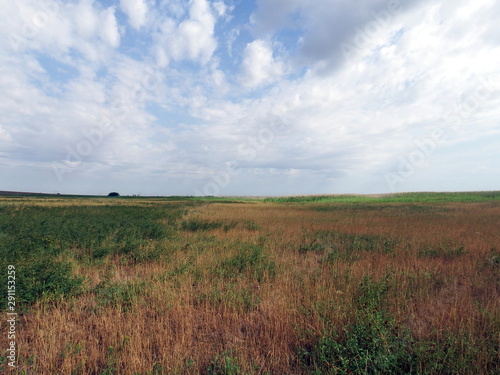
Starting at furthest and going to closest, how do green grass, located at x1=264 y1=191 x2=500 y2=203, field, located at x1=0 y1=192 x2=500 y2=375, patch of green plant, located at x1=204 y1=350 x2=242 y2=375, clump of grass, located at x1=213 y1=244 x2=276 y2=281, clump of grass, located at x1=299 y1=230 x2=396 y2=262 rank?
green grass, located at x1=264 y1=191 x2=500 y2=203 < clump of grass, located at x1=299 y1=230 x2=396 y2=262 < clump of grass, located at x1=213 y1=244 x2=276 y2=281 < field, located at x1=0 y1=192 x2=500 y2=375 < patch of green plant, located at x1=204 y1=350 x2=242 y2=375

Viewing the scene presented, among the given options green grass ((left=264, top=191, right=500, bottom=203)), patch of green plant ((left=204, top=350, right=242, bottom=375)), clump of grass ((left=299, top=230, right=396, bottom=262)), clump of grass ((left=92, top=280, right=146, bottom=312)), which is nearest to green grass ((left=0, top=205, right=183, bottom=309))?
clump of grass ((left=92, top=280, right=146, bottom=312))

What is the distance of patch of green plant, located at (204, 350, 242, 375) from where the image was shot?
2720 mm

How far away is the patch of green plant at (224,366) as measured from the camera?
107 inches

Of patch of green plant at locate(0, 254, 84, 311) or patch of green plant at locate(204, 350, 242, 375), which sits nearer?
patch of green plant at locate(204, 350, 242, 375)

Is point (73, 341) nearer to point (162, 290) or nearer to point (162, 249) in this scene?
point (162, 290)

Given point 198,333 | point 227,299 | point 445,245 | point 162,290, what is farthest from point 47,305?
point 445,245

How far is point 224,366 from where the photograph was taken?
2838 mm

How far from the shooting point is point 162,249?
8125 millimetres

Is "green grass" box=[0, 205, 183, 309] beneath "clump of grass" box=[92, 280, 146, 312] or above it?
above

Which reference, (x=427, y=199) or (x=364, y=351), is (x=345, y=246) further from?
(x=427, y=199)

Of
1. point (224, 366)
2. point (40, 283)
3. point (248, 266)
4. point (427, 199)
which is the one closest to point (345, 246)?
point (248, 266)

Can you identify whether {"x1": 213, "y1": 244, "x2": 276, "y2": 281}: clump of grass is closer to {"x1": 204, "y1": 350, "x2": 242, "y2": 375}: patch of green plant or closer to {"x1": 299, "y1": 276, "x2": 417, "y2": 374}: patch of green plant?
{"x1": 299, "y1": 276, "x2": 417, "y2": 374}: patch of green plant

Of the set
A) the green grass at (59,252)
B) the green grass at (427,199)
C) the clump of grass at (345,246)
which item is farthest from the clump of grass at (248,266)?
the green grass at (427,199)

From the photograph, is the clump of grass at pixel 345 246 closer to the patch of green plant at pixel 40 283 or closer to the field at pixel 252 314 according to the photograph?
the field at pixel 252 314
